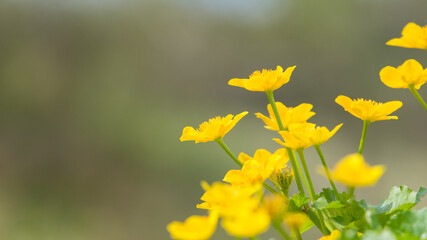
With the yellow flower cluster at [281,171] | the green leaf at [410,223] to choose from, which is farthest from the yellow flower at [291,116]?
the green leaf at [410,223]

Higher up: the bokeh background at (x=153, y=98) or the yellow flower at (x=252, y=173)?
the bokeh background at (x=153, y=98)

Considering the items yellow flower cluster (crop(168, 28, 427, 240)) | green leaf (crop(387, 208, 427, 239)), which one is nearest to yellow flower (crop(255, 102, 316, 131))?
yellow flower cluster (crop(168, 28, 427, 240))

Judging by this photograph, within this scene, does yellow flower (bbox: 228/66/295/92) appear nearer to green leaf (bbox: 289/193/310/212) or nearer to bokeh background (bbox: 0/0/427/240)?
green leaf (bbox: 289/193/310/212)

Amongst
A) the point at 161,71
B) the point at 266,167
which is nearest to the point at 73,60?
the point at 161,71

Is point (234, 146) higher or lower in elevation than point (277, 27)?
lower

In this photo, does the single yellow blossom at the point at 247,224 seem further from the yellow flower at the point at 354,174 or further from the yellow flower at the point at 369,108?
the yellow flower at the point at 369,108

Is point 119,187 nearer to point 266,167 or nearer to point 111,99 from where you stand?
point 111,99
